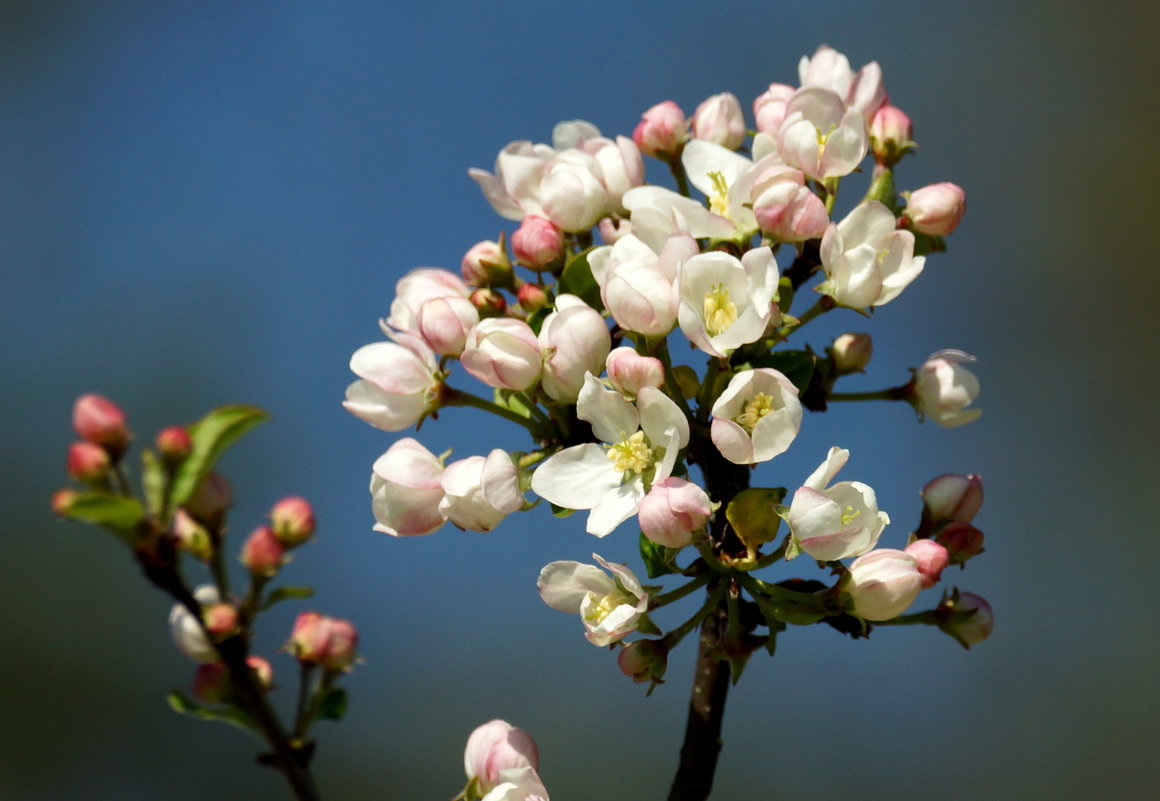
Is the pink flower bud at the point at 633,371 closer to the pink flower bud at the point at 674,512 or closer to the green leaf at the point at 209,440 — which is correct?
the pink flower bud at the point at 674,512

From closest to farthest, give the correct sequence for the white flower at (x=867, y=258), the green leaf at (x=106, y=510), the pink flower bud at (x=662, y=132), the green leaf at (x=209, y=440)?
the green leaf at (x=106, y=510) → the green leaf at (x=209, y=440) → the white flower at (x=867, y=258) → the pink flower bud at (x=662, y=132)

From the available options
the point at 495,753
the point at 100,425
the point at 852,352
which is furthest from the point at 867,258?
the point at 100,425

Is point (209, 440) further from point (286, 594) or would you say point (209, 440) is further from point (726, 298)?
point (726, 298)

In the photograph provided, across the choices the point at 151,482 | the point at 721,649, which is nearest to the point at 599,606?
the point at 721,649

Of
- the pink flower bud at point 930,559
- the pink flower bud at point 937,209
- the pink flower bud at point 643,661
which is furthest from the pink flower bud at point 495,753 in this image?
the pink flower bud at point 937,209

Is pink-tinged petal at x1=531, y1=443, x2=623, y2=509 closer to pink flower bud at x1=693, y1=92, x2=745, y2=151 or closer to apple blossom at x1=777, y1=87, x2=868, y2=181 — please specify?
apple blossom at x1=777, y1=87, x2=868, y2=181
